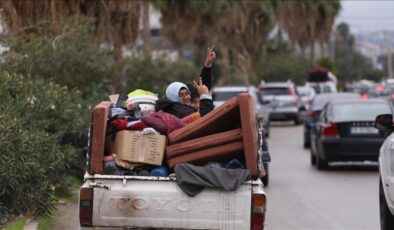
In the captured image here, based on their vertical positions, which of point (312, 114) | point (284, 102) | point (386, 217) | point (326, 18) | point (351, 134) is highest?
point (386, 217)

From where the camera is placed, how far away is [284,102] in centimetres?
3994

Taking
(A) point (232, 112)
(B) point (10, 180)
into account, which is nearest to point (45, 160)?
(B) point (10, 180)

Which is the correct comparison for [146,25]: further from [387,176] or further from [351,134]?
[387,176]

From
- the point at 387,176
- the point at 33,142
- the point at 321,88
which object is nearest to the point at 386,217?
the point at 387,176

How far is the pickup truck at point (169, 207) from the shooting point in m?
8.52

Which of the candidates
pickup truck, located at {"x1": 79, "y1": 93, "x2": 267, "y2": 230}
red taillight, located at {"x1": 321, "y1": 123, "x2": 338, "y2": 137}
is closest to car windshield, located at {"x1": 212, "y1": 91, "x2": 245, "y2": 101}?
red taillight, located at {"x1": 321, "y1": 123, "x2": 338, "y2": 137}

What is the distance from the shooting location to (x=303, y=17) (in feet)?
217

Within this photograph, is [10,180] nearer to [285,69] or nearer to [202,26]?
[202,26]

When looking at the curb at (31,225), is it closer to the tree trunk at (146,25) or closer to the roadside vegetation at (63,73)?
the roadside vegetation at (63,73)

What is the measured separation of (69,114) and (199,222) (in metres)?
7.17

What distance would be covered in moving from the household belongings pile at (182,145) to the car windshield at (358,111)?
10201 millimetres

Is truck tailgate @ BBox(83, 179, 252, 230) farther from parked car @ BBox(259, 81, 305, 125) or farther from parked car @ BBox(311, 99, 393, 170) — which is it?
parked car @ BBox(259, 81, 305, 125)

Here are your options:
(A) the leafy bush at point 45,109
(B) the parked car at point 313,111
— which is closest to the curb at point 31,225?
(A) the leafy bush at point 45,109

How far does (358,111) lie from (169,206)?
11.5 meters
